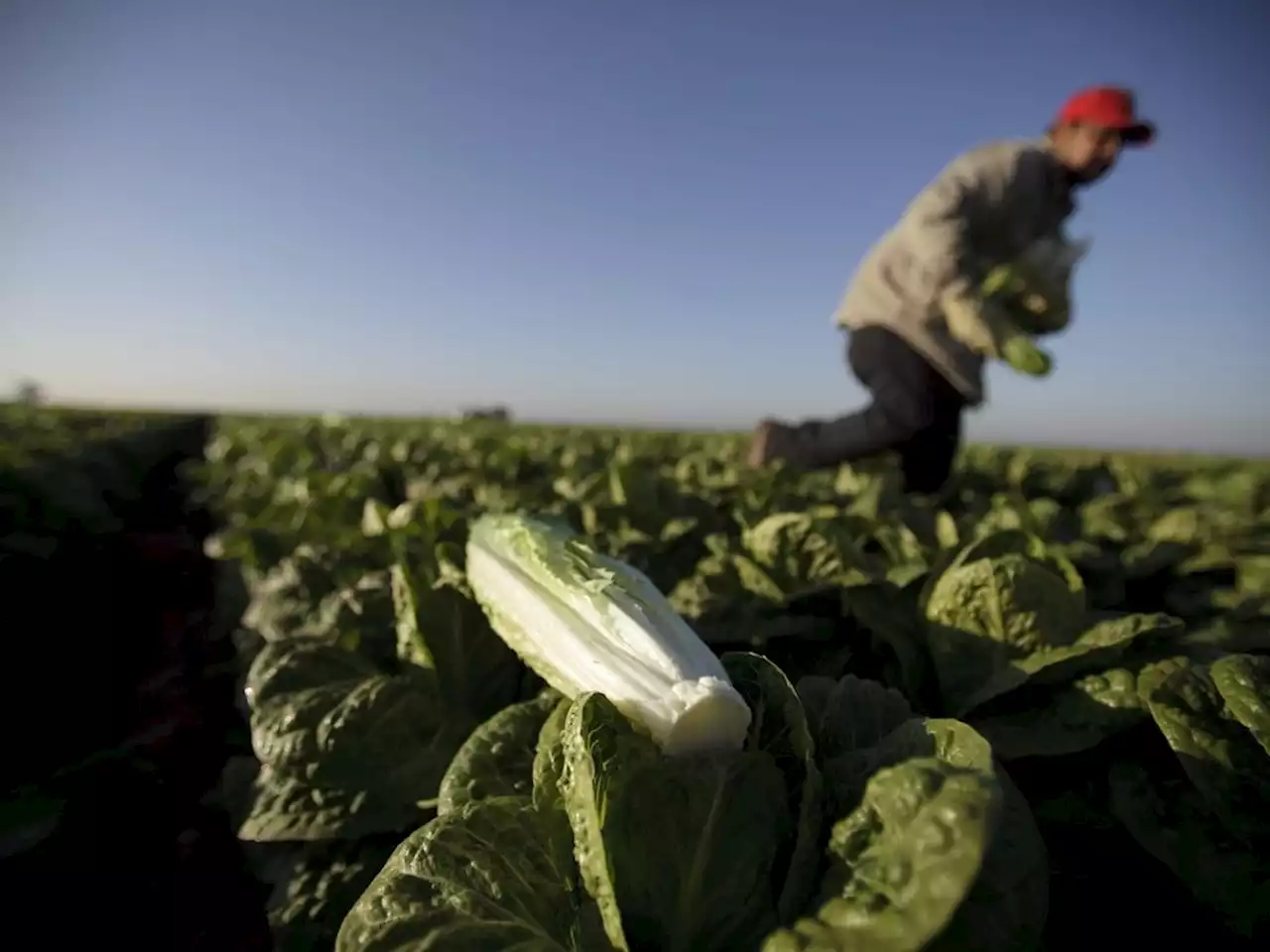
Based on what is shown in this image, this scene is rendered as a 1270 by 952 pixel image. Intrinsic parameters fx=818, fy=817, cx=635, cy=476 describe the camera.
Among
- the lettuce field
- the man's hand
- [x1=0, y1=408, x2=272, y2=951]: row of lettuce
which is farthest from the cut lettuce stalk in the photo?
the man's hand

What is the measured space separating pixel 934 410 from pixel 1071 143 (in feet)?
6.73

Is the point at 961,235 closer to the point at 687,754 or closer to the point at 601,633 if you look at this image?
the point at 601,633

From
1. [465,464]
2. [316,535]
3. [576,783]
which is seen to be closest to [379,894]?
[576,783]

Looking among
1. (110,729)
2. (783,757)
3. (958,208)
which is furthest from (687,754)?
(958,208)

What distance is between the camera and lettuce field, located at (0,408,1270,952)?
1.15m

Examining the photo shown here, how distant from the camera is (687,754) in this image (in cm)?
132

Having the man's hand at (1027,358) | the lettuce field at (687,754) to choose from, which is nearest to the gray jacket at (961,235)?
the man's hand at (1027,358)

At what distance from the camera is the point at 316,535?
355 cm

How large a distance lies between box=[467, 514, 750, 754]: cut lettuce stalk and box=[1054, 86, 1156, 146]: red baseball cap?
208 inches

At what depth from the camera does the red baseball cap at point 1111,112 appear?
536 cm

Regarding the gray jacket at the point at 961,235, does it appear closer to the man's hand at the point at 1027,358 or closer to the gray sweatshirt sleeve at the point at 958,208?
the gray sweatshirt sleeve at the point at 958,208

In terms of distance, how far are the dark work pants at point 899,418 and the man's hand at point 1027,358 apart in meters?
0.77

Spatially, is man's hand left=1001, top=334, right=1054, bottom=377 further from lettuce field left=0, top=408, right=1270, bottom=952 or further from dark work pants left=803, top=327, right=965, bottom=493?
lettuce field left=0, top=408, right=1270, bottom=952

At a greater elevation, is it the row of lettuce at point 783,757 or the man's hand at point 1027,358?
the man's hand at point 1027,358
